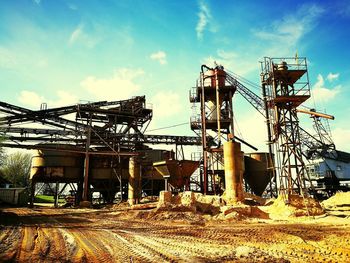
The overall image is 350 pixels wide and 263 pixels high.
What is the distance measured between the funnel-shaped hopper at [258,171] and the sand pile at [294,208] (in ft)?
32.9

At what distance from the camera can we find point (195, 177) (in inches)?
1203

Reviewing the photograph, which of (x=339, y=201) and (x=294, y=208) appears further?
(x=339, y=201)

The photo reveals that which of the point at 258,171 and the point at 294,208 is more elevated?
the point at 258,171

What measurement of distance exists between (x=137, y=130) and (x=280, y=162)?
55.4ft

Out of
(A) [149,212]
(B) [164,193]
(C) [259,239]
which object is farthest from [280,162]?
(C) [259,239]

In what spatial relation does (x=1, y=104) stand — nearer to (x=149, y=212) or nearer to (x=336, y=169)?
(x=149, y=212)

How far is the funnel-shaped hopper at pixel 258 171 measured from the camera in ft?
88.8

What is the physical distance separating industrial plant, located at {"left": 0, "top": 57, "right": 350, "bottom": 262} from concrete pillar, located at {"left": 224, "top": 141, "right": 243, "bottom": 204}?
0.22 ft

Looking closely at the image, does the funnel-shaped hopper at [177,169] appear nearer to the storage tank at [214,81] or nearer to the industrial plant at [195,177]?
the industrial plant at [195,177]

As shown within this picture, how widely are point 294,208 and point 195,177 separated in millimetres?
15271

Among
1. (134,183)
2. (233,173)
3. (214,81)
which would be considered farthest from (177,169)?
(214,81)

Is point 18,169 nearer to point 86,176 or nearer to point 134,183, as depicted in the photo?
point 86,176

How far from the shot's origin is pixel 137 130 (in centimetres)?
3106

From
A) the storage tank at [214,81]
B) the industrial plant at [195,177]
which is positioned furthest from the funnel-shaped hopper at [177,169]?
the storage tank at [214,81]
